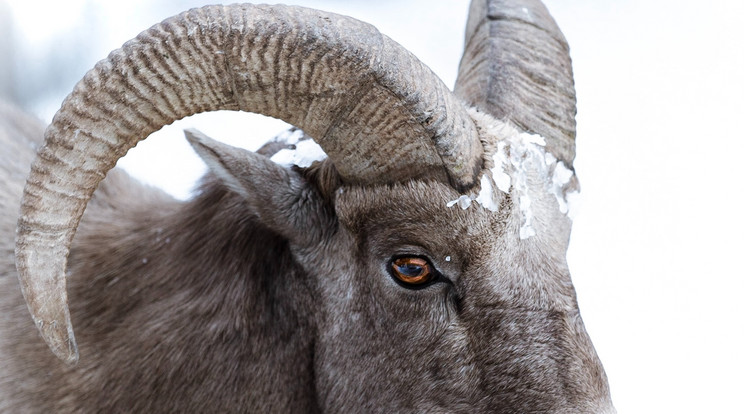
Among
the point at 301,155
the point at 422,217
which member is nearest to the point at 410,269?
the point at 422,217

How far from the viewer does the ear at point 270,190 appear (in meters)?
3.49

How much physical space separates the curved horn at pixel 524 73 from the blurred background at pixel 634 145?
9.02ft

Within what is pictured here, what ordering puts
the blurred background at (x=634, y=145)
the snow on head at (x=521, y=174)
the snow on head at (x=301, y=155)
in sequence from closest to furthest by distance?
the snow on head at (x=521, y=174) → the snow on head at (x=301, y=155) → the blurred background at (x=634, y=145)

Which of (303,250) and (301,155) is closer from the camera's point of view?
(303,250)

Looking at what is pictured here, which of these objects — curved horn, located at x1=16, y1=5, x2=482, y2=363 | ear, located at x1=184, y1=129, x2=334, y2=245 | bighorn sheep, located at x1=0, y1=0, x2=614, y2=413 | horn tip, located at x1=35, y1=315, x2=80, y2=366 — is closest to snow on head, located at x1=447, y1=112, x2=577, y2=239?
bighorn sheep, located at x1=0, y1=0, x2=614, y2=413

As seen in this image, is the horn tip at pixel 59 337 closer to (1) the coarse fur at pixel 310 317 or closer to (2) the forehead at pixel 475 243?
(1) the coarse fur at pixel 310 317

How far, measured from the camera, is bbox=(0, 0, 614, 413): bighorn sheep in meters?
3.00

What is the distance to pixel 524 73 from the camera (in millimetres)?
4281

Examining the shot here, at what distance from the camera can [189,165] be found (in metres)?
7.60

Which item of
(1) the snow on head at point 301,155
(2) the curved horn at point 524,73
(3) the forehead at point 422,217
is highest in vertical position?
(2) the curved horn at point 524,73

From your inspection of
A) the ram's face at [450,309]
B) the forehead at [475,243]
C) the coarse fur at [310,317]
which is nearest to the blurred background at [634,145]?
the coarse fur at [310,317]

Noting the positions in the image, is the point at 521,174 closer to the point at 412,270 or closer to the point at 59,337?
the point at 412,270

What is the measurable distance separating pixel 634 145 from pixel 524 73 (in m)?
5.40

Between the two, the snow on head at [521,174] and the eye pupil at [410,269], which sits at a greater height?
the snow on head at [521,174]
